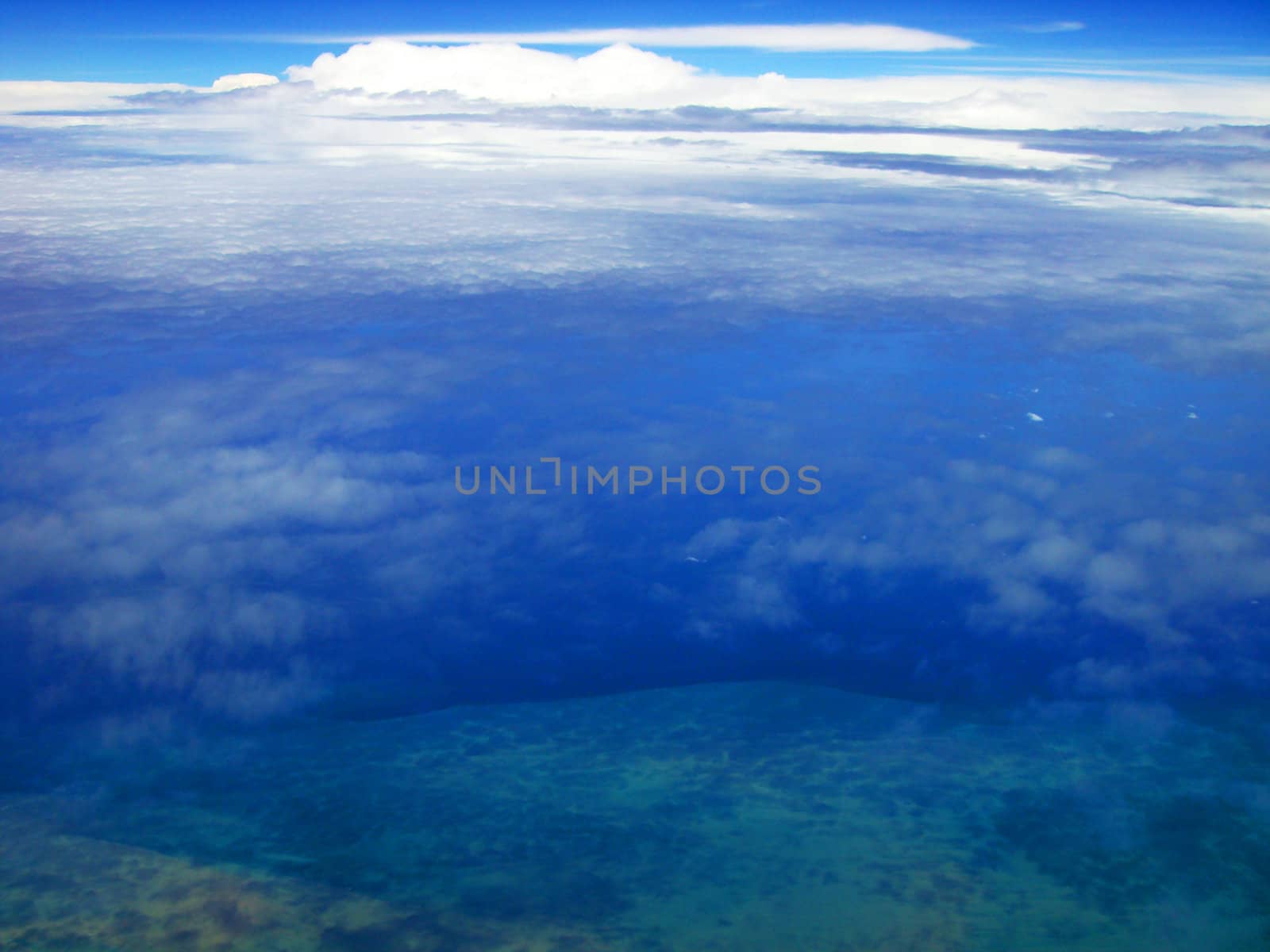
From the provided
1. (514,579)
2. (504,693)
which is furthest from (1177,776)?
(514,579)

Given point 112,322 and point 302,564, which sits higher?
point 112,322

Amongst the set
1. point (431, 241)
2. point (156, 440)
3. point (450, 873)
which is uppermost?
point (431, 241)

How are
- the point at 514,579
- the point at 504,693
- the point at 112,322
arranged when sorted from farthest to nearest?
the point at 112,322 < the point at 514,579 < the point at 504,693

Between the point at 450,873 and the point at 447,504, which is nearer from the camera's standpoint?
the point at 450,873

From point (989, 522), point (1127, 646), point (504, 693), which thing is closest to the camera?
point (504, 693)

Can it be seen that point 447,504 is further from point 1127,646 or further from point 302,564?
point 1127,646

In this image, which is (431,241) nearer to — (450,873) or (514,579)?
(514,579)

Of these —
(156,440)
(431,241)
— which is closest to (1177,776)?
(156,440)
